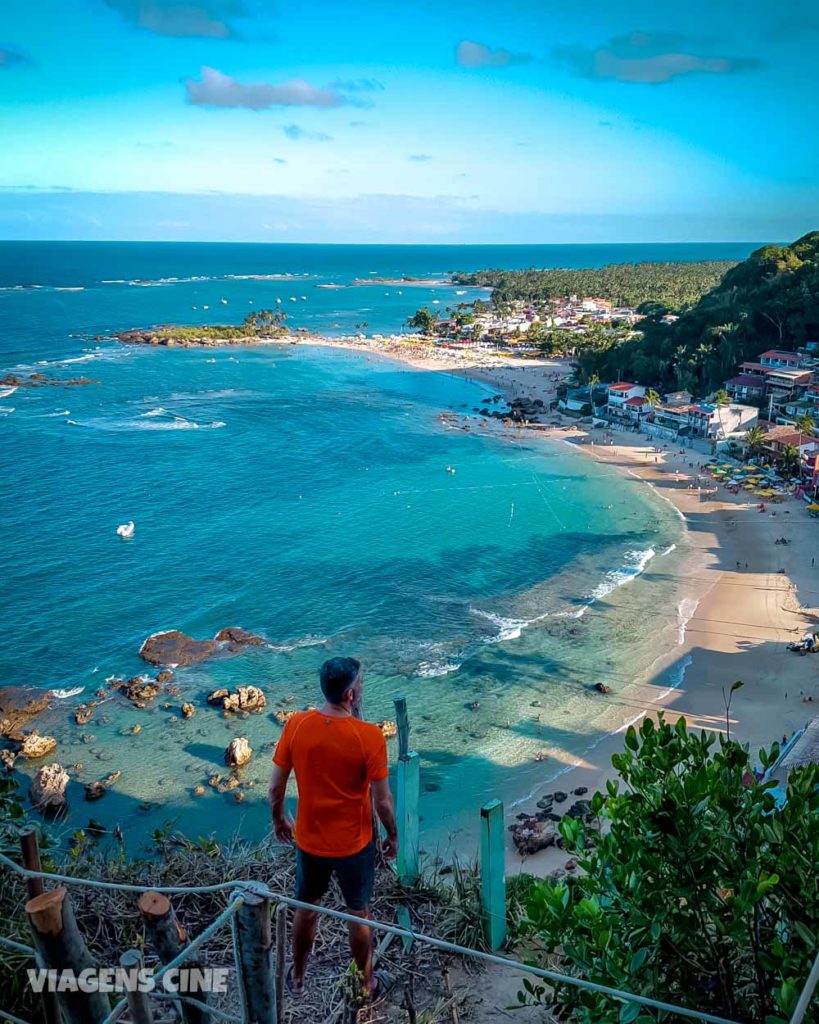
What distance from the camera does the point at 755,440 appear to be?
35562 mm

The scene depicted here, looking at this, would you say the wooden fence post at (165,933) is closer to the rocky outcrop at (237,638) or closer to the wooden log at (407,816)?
the wooden log at (407,816)

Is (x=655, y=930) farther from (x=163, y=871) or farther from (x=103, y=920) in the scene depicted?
(x=163, y=871)

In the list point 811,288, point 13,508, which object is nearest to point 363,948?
point 13,508

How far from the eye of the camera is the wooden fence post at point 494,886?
486cm

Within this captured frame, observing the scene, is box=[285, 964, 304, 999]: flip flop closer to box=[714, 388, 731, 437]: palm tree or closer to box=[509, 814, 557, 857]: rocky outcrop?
box=[509, 814, 557, 857]: rocky outcrop

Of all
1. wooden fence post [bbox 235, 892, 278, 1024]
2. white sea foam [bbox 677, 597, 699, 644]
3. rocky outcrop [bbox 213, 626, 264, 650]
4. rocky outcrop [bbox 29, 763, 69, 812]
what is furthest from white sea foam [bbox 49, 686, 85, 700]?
wooden fence post [bbox 235, 892, 278, 1024]

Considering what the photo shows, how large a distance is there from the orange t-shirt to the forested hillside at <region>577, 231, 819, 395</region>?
4784 cm

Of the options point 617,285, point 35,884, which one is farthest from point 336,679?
point 617,285

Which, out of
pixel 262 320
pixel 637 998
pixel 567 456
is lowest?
pixel 567 456

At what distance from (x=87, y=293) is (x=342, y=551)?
10408 centimetres

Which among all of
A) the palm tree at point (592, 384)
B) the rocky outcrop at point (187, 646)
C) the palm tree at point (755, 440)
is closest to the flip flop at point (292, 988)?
the rocky outcrop at point (187, 646)

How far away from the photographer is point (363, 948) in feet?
13.6

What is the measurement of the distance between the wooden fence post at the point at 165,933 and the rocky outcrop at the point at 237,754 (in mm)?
12275

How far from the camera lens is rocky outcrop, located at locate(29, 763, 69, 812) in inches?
536
